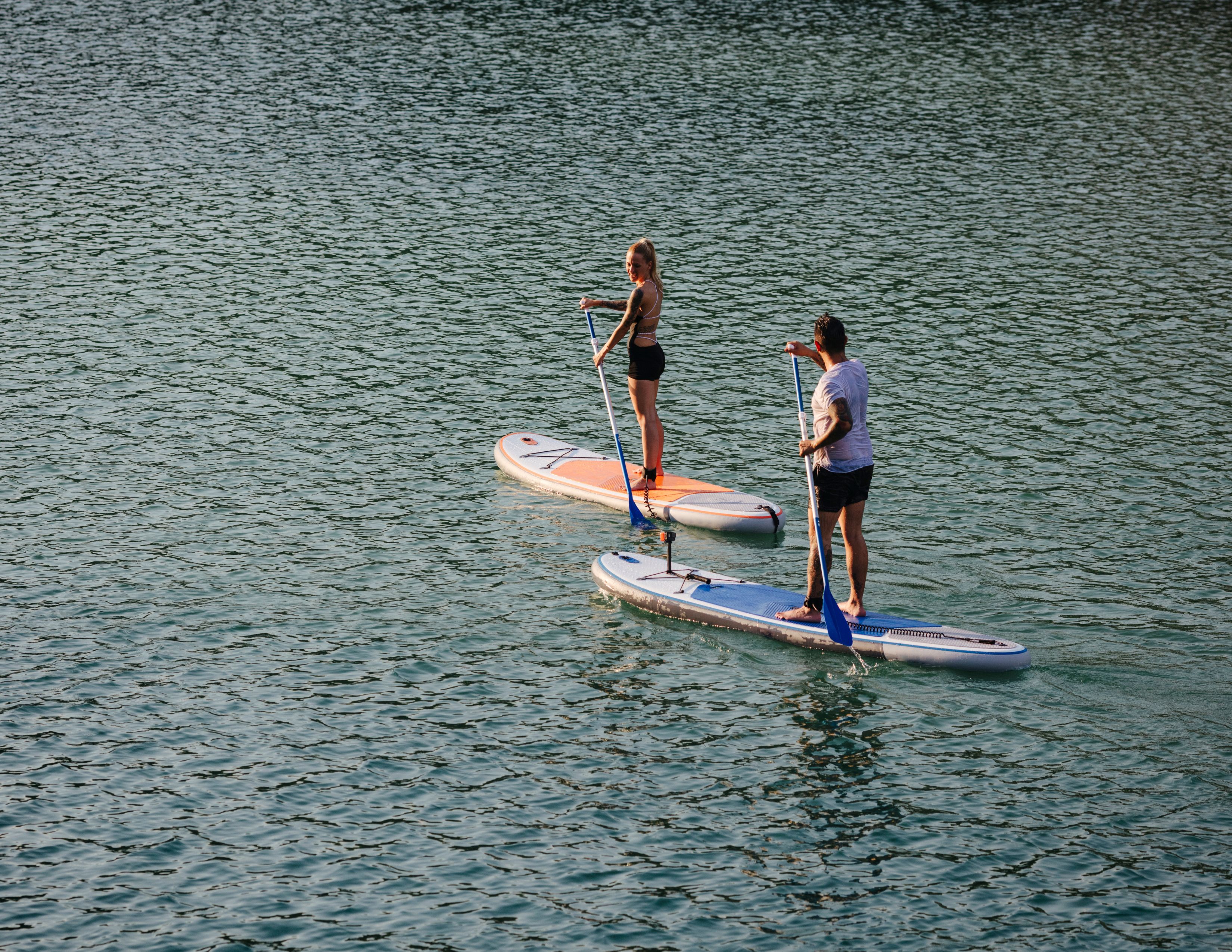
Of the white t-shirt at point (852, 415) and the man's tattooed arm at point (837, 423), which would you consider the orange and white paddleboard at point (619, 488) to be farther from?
the man's tattooed arm at point (837, 423)

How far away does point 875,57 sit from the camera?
4234cm

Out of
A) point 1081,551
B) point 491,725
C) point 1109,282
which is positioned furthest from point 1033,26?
point 491,725

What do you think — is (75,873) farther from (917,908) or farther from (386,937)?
(917,908)

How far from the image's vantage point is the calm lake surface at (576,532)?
34.9 feet

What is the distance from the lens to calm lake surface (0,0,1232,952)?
10648mm

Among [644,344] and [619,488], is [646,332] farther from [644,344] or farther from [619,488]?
[619,488]

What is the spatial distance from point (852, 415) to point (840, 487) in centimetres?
73

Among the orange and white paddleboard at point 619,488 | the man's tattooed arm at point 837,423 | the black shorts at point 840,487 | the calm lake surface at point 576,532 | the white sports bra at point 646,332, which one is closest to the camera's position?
the calm lake surface at point 576,532

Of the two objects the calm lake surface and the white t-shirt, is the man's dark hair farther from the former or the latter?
the calm lake surface

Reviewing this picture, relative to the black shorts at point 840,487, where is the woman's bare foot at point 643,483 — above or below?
below

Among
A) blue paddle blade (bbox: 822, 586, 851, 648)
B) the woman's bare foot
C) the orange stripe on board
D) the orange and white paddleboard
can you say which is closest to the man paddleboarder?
blue paddle blade (bbox: 822, 586, 851, 648)

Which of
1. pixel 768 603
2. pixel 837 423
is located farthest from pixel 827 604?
pixel 837 423

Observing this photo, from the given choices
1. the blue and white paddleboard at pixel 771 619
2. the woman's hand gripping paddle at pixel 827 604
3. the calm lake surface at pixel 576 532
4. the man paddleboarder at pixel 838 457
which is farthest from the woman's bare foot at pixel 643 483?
the woman's hand gripping paddle at pixel 827 604

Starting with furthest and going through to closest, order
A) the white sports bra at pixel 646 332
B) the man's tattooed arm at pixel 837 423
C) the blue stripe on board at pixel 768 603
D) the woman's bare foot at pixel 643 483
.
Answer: the woman's bare foot at pixel 643 483, the white sports bra at pixel 646 332, the blue stripe on board at pixel 768 603, the man's tattooed arm at pixel 837 423
